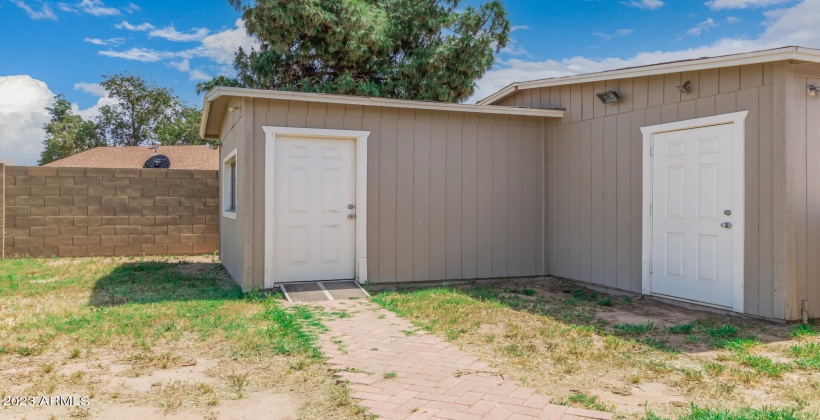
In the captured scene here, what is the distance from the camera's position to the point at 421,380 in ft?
11.3

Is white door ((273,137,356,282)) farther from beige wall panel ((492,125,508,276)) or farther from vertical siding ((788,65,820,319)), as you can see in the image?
vertical siding ((788,65,820,319))

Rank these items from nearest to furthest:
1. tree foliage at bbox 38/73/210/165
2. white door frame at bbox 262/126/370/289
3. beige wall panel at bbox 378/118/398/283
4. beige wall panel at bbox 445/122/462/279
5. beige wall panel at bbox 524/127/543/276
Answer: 1. white door frame at bbox 262/126/370/289
2. beige wall panel at bbox 378/118/398/283
3. beige wall panel at bbox 445/122/462/279
4. beige wall panel at bbox 524/127/543/276
5. tree foliage at bbox 38/73/210/165

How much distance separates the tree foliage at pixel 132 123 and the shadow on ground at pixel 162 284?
20.4m

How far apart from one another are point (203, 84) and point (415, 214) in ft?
33.3

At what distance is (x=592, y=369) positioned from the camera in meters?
3.68

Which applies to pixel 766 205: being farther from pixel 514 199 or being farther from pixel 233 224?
pixel 233 224

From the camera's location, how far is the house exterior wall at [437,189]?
6.55 m

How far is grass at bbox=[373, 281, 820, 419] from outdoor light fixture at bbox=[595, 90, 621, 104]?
99.8 inches

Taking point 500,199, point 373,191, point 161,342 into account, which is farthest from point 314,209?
point 161,342

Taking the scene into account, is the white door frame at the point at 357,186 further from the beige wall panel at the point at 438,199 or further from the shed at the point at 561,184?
the beige wall panel at the point at 438,199

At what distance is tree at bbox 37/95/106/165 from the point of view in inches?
1110

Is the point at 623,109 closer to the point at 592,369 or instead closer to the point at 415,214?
the point at 415,214

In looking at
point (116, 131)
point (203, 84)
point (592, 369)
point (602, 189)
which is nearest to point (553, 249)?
point (602, 189)

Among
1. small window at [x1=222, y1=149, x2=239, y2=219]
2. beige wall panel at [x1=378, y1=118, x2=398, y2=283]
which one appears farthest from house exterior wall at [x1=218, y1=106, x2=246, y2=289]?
beige wall panel at [x1=378, y1=118, x2=398, y2=283]
